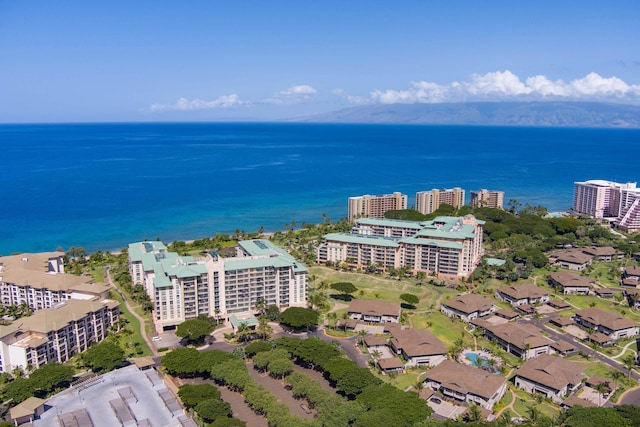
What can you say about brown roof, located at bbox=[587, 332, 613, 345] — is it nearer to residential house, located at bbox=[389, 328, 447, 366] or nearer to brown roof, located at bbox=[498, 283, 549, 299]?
brown roof, located at bbox=[498, 283, 549, 299]

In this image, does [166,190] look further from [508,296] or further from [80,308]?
[508,296]

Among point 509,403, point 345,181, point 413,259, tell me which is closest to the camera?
point 509,403

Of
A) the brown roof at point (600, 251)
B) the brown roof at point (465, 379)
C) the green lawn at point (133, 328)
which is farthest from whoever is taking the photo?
the brown roof at point (600, 251)

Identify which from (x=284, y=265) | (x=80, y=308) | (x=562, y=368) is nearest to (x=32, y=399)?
(x=80, y=308)

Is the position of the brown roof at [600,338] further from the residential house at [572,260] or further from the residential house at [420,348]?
the residential house at [572,260]

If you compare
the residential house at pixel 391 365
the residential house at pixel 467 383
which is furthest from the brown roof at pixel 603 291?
the residential house at pixel 391 365

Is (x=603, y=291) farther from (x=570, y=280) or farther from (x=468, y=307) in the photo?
(x=468, y=307)

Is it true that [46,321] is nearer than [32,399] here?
No

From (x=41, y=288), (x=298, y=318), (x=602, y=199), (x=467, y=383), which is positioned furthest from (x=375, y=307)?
(x=602, y=199)

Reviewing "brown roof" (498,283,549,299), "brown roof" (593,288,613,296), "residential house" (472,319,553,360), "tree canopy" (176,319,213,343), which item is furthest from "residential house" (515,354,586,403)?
"tree canopy" (176,319,213,343)
